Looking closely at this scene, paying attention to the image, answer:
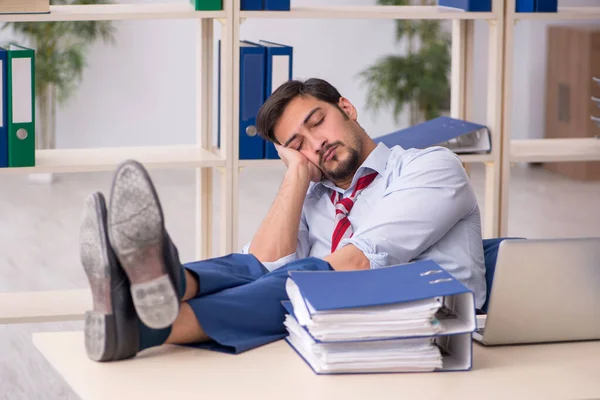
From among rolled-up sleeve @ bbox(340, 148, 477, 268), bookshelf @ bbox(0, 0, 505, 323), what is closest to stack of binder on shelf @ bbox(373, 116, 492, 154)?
bookshelf @ bbox(0, 0, 505, 323)

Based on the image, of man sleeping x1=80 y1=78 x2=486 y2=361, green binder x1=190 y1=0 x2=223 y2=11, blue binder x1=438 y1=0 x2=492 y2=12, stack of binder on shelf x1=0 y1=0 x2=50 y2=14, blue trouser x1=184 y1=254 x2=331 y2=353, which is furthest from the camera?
blue binder x1=438 y1=0 x2=492 y2=12

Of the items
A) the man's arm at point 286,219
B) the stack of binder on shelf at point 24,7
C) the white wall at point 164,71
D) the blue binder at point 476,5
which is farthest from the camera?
the white wall at point 164,71

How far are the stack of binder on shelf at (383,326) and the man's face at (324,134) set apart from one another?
870 mm

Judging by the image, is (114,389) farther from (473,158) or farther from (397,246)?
(473,158)

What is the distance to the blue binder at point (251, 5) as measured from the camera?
9.96 feet

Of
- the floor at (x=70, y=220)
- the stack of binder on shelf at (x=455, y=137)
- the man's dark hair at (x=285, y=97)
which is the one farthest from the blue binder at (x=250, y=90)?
the floor at (x=70, y=220)

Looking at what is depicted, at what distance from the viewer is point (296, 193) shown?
2.40m

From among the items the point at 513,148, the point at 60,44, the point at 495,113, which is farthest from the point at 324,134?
the point at 60,44

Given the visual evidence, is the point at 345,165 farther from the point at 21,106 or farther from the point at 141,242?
the point at 21,106

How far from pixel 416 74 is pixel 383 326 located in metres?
5.48

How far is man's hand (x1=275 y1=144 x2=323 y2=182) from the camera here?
7.98 ft

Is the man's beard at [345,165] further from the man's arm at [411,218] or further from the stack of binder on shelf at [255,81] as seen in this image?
the stack of binder on shelf at [255,81]

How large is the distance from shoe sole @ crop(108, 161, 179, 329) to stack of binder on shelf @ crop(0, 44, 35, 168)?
152 cm

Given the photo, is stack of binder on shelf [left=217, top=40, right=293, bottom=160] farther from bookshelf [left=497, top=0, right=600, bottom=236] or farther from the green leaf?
the green leaf
